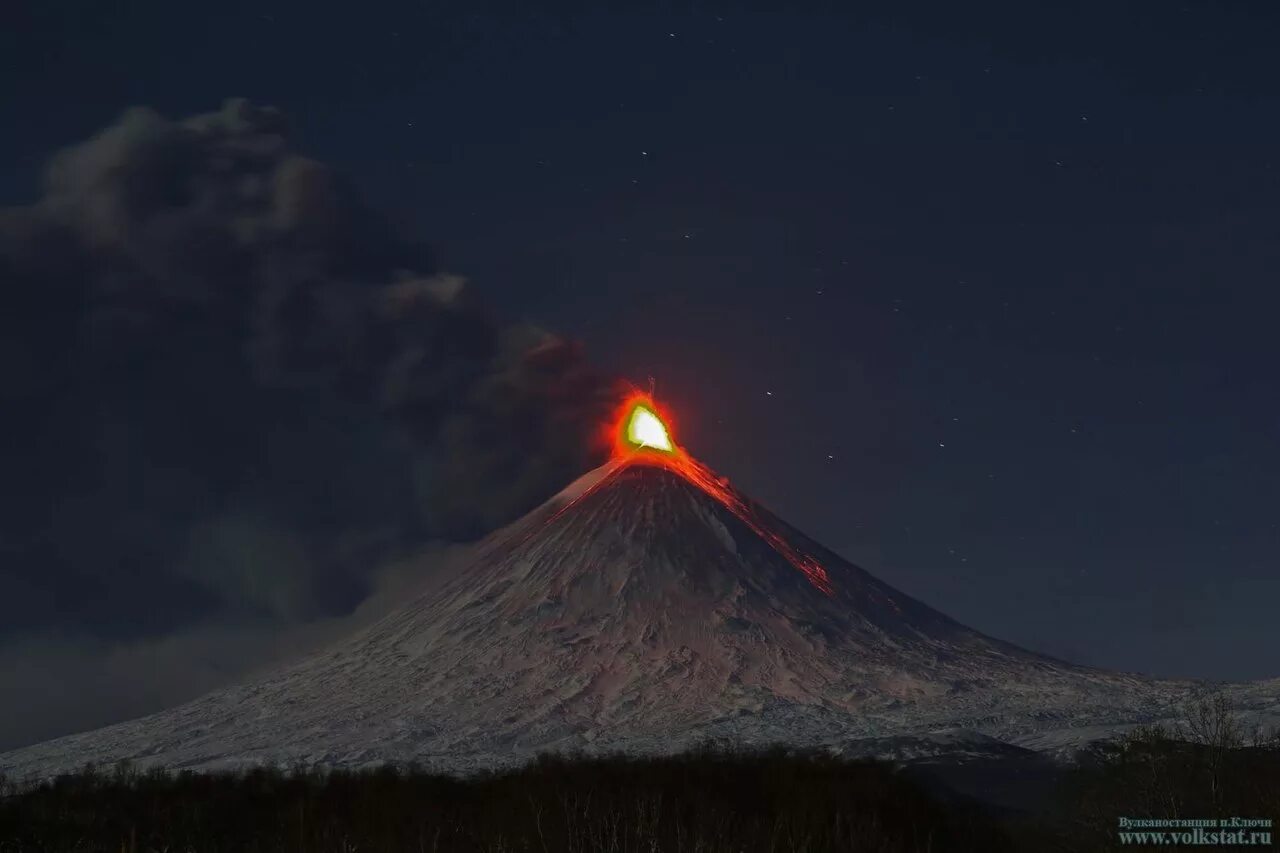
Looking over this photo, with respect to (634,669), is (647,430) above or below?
above

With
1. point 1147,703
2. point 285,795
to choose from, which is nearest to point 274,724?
point 1147,703

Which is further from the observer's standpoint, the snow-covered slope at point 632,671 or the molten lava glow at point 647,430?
the molten lava glow at point 647,430

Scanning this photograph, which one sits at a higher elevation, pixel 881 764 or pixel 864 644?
→ pixel 864 644

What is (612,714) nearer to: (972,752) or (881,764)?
(972,752)

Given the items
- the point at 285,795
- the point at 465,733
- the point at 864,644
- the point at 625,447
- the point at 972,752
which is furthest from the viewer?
the point at 625,447

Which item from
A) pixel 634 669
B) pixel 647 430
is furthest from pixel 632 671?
pixel 647 430

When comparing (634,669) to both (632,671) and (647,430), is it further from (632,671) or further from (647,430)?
(647,430)
